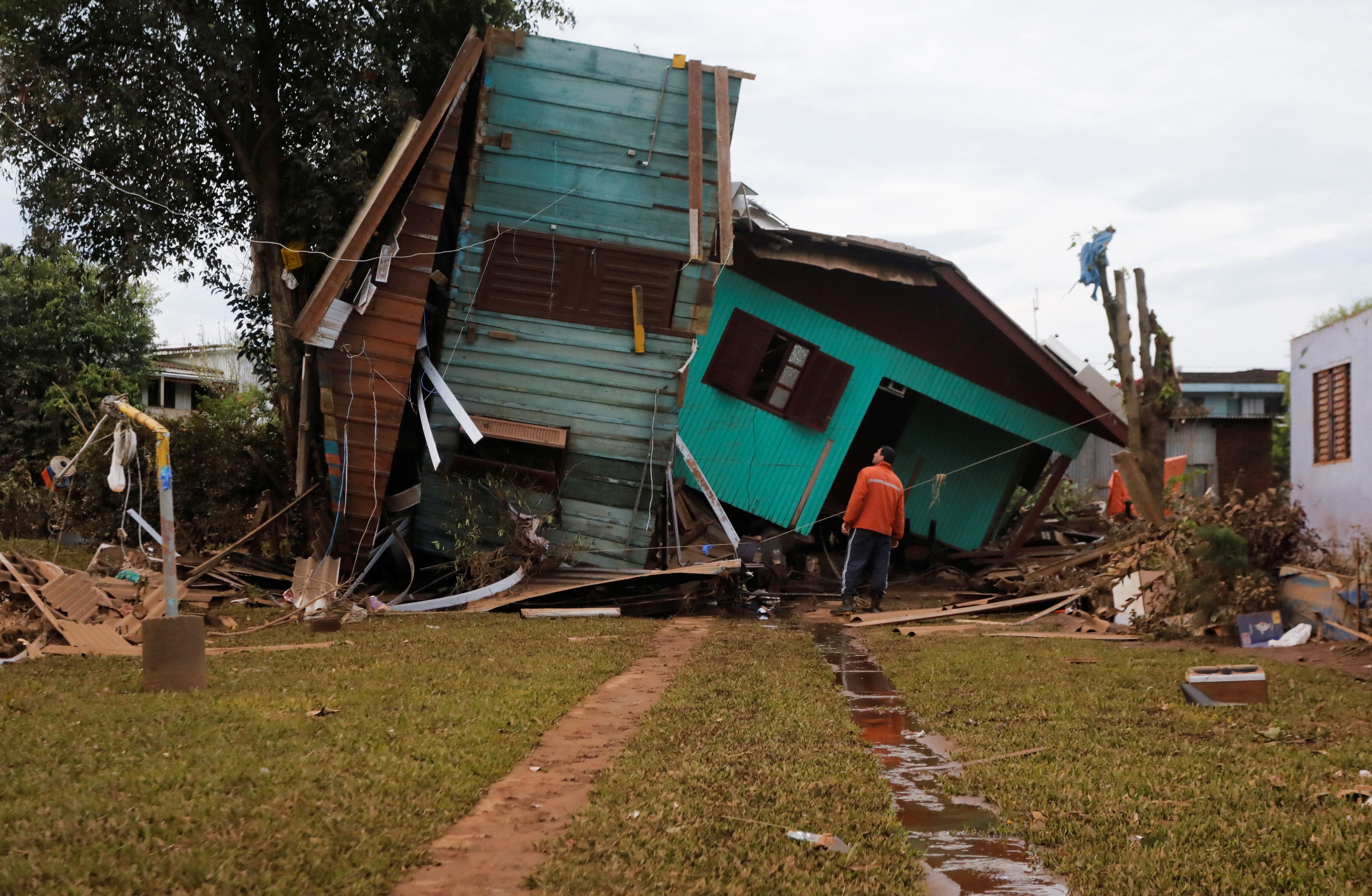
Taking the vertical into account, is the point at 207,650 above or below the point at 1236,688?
below

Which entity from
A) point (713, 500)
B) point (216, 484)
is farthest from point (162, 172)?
point (713, 500)

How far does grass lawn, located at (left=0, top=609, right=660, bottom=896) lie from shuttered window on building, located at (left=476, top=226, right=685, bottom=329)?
6594mm

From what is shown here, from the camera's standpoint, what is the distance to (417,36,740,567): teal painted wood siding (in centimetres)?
1436

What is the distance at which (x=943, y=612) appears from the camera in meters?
13.8

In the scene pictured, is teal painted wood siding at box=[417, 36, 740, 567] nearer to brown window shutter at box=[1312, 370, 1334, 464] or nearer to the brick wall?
brown window shutter at box=[1312, 370, 1334, 464]

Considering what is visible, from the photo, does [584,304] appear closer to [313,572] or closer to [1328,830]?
[313,572]

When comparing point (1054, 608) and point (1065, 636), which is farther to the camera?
point (1054, 608)

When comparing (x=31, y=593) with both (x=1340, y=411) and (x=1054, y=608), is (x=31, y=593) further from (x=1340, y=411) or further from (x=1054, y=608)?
(x=1340, y=411)

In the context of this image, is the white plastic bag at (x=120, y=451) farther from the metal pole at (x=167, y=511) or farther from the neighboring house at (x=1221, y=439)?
the neighboring house at (x=1221, y=439)

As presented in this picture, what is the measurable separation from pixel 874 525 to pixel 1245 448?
18.8 m

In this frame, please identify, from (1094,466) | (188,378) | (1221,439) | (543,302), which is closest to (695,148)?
(543,302)

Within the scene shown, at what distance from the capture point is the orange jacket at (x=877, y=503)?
13.9m

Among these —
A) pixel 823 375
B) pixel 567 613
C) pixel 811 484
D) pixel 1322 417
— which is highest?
pixel 823 375

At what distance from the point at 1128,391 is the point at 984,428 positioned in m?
4.60
